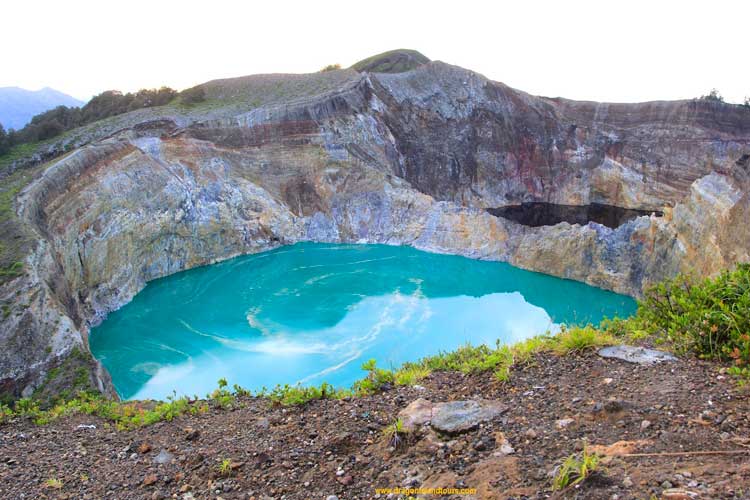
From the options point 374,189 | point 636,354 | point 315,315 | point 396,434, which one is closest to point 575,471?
point 396,434

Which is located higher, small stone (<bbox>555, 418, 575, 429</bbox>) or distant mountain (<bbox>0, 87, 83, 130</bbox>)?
distant mountain (<bbox>0, 87, 83, 130</bbox>)

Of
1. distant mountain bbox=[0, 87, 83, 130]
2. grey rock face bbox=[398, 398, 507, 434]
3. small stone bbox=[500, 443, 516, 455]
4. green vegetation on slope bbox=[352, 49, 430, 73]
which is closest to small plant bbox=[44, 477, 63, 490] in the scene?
grey rock face bbox=[398, 398, 507, 434]

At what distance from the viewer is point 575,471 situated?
292 centimetres

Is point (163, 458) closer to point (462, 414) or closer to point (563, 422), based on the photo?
point (462, 414)

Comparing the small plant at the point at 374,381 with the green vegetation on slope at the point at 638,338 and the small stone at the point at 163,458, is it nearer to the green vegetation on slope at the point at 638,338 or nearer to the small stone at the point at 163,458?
the green vegetation on slope at the point at 638,338

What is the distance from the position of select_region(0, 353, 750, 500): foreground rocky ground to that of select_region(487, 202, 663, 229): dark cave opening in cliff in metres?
28.0

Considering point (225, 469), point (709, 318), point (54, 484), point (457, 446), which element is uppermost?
point (709, 318)

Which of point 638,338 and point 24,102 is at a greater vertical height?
point 24,102

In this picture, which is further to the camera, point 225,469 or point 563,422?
point 225,469

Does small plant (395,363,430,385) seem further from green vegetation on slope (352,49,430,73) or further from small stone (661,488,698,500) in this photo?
green vegetation on slope (352,49,430,73)

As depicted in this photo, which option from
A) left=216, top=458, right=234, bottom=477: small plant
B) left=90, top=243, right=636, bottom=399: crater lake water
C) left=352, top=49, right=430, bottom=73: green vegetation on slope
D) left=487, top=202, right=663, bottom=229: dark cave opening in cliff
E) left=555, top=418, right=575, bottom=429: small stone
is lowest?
left=90, top=243, right=636, bottom=399: crater lake water

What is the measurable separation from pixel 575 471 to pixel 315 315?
49.6ft

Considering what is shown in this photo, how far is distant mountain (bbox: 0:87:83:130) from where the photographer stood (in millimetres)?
63516

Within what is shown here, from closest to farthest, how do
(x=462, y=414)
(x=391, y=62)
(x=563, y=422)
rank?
(x=563, y=422)
(x=462, y=414)
(x=391, y=62)
